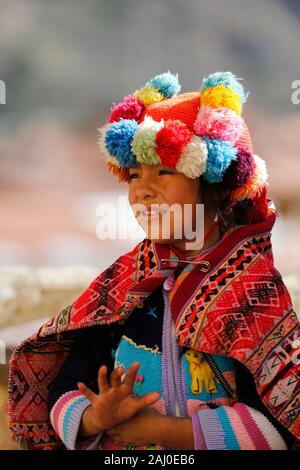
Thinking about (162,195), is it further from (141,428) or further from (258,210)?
(141,428)

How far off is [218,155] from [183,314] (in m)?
0.39

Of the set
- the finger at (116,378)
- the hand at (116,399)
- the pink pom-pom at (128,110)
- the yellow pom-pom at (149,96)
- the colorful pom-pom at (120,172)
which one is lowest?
the hand at (116,399)

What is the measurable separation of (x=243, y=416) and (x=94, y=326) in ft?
1.59

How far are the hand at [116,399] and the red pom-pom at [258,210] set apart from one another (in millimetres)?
497

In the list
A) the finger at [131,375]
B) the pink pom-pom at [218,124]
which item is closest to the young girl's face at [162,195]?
the pink pom-pom at [218,124]

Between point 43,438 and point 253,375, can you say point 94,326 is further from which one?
point 253,375

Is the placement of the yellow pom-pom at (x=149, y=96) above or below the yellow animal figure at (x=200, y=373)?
above

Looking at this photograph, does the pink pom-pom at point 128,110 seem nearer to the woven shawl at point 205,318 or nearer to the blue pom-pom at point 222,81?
the blue pom-pom at point 222,81

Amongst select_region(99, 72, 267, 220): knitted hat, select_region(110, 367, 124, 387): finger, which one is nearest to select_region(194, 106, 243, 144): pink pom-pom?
select_region(99, 72, 267, 220): knitted hat

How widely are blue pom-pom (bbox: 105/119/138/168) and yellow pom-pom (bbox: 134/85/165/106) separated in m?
0.09

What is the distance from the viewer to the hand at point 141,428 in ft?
4.41

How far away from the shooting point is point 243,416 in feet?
4.32

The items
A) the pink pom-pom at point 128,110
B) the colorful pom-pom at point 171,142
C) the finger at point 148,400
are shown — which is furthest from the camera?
the pink pom-pom at point 128,110
